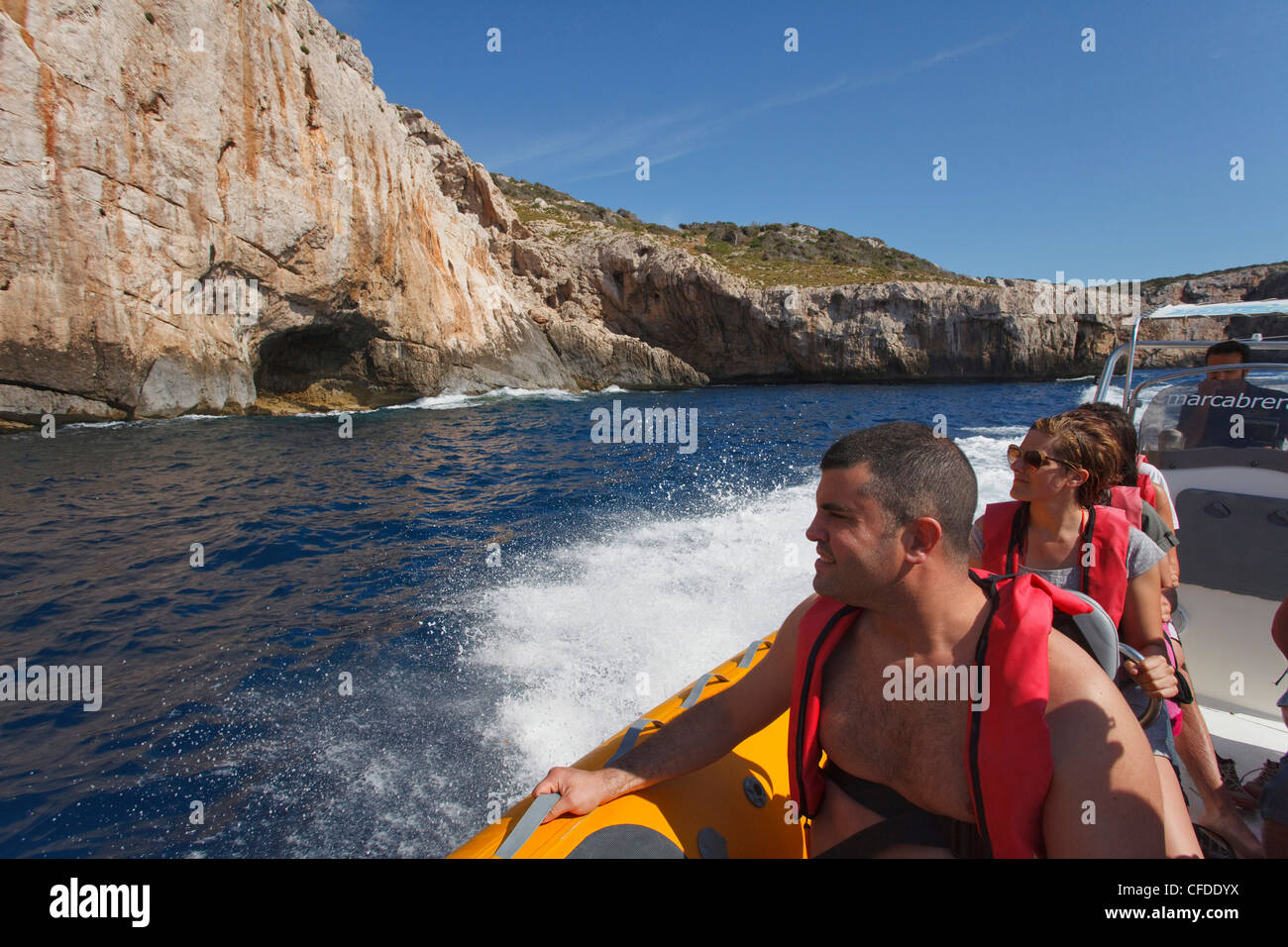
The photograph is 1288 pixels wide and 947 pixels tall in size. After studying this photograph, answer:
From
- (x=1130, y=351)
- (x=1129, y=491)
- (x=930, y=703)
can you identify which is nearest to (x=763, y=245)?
(x=1130, y=351)

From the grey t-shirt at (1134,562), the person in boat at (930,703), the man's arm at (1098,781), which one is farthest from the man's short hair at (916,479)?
the grey t-shirt at (1134,562)

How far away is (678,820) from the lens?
2.11 m

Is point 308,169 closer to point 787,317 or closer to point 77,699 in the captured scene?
point 77,699

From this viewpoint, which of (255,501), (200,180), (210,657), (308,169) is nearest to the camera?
(210,657)

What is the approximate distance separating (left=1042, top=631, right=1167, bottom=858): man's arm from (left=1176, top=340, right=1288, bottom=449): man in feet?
12.6

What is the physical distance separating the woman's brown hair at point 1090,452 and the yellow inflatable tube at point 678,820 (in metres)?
1.67

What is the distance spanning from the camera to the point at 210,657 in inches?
188

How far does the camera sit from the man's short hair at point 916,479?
1656mm

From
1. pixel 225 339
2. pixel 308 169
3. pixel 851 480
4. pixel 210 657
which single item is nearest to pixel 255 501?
pixel 210 657

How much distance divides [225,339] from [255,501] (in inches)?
530

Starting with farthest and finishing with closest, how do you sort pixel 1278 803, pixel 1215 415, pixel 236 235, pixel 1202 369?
pixel 236 235 → pixel 1215 415 → pixel 1202 369 → pixel 1278 803

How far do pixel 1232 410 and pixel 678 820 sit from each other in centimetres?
467

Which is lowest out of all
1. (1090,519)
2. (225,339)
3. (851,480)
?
(1090,519)

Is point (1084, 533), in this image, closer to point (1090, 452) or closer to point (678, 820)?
point (1090, 452)
